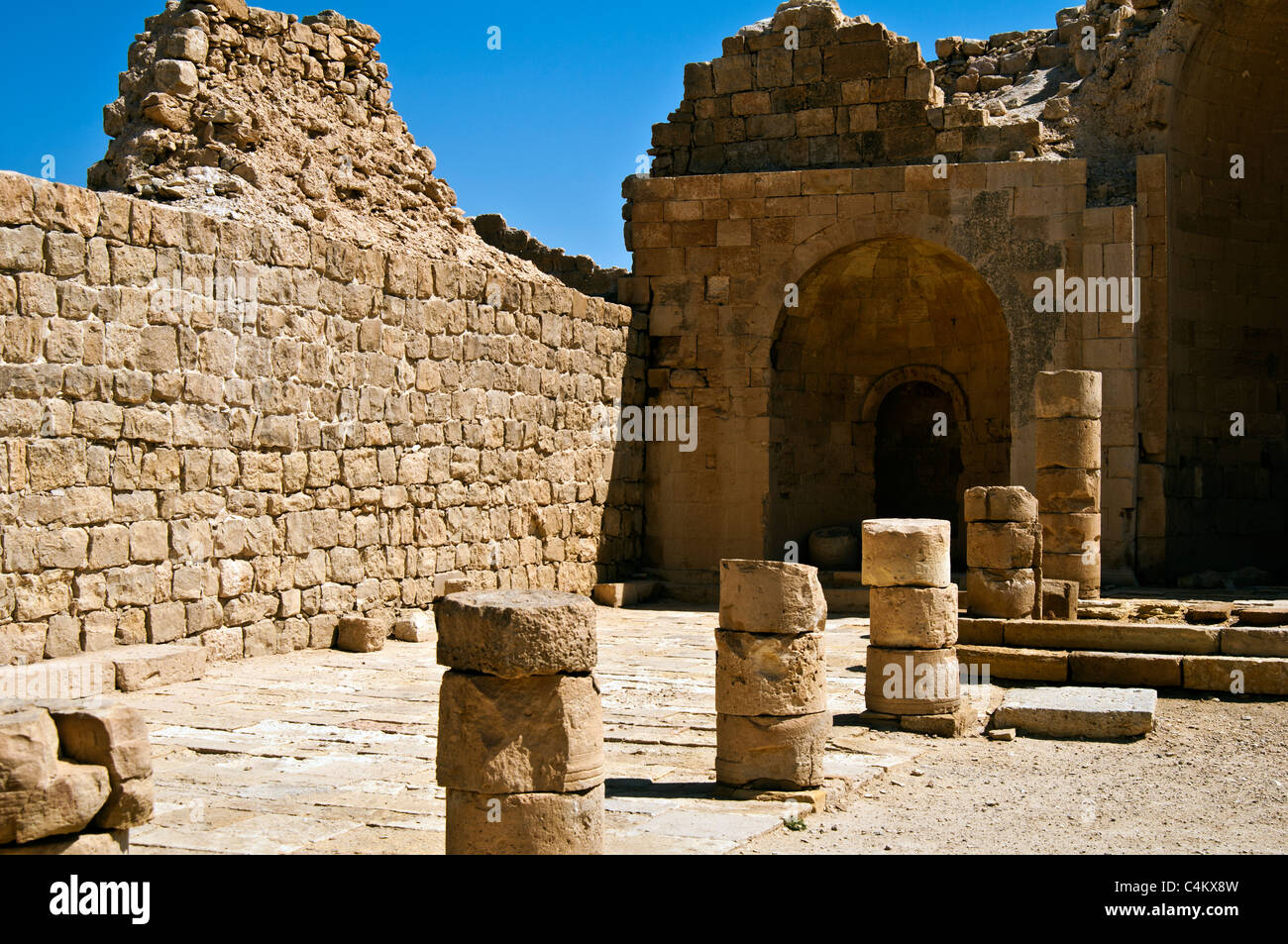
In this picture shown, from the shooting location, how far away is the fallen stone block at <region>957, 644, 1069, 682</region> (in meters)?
10.4

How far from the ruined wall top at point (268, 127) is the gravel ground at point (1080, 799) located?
7.02m

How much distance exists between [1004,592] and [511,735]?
682 cm

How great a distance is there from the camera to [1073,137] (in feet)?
51.9

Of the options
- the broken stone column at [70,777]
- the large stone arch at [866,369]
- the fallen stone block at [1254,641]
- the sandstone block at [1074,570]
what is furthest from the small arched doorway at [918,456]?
the broken stone column at [70,777]

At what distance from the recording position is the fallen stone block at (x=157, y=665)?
886 centimetres

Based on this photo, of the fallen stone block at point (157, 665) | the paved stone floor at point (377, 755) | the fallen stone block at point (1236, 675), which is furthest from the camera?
the fallen stone block at point (1236, 675)

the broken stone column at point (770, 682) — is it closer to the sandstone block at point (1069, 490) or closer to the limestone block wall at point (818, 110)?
the sandstone block at point (1069, 490)

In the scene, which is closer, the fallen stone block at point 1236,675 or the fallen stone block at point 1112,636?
the fallen stone block at point 1236,675

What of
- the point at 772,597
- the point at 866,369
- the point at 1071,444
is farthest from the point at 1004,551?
the point at 866,369

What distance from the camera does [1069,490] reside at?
12383 millimetres

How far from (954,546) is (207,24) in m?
10.5

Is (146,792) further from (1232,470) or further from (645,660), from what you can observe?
(1232,470)

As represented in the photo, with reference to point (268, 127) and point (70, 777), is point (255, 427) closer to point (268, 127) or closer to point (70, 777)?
point (268, 127)

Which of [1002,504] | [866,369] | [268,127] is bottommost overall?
[1002,504]
